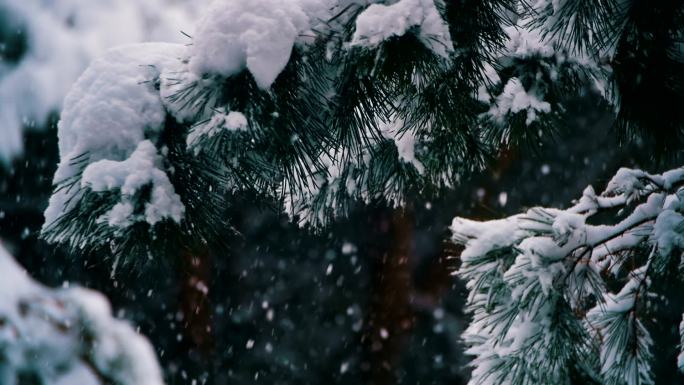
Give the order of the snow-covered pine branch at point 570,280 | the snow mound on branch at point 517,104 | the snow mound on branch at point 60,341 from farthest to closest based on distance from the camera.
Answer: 1. the snow mound on branch at point 60,341
2. the snow mound on branch at point 517,104
3. the snow-covered pine branch at point 570,280

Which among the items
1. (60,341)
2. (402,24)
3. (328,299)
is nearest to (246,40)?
(402,24)

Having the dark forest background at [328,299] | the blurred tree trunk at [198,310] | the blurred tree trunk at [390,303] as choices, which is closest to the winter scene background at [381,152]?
the blurred tree trunk at [198,310]

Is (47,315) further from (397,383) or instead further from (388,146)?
(397,383)

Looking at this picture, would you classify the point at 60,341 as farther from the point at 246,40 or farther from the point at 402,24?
the point at 402,24

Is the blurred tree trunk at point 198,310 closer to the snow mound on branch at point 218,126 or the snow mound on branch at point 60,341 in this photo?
the snow mound on branch at point 60,341

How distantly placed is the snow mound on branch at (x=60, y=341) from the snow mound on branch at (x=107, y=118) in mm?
1181

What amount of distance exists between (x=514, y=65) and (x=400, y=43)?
563 mm

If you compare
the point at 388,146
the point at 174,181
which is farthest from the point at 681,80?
the point at 174,181

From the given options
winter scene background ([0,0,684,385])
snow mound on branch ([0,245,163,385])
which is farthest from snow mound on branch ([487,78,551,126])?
snow mound on branch ([0,245,163,385])

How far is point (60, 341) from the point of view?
163 cm

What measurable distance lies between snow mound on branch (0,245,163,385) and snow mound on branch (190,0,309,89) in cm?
138

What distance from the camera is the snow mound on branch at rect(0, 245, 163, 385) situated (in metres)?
1.53

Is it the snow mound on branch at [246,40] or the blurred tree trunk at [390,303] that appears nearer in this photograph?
the snow mound on branch at [246,40]

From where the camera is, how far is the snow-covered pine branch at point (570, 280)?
825mm
